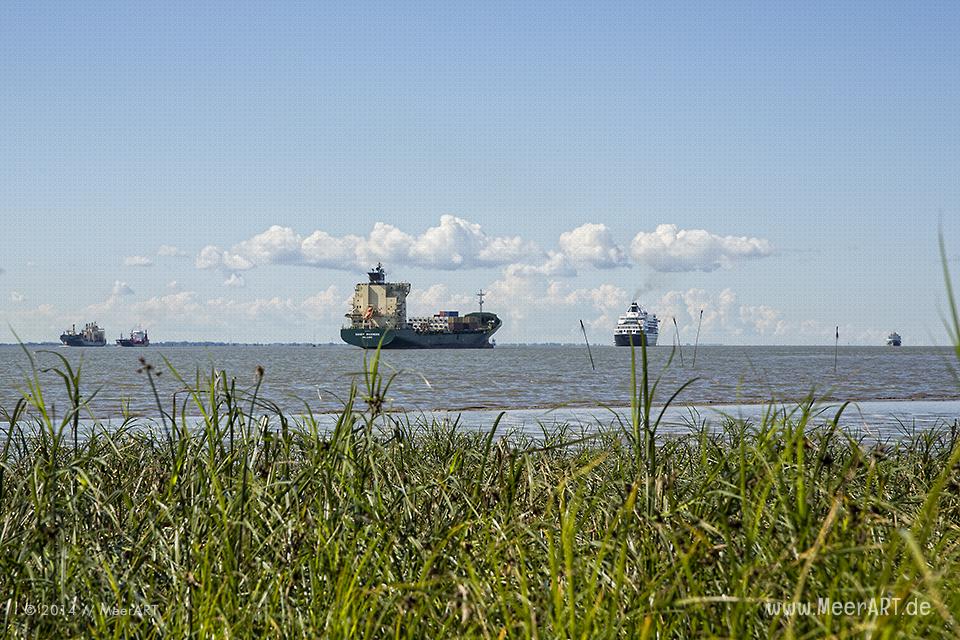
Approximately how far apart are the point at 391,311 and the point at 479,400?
82.3 metres

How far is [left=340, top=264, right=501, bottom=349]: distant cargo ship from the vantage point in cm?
10225

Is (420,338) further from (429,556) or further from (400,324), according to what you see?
(429,556)

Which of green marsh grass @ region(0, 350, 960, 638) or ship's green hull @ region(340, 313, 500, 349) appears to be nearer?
green marsh grass @ region(0, 350, 960, 638)

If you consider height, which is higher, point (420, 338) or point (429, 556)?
point (420, 338)

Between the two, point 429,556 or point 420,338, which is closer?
point 429,556

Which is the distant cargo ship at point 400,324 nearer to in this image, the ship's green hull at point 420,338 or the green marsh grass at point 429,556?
the ship's green hull at point 420,338

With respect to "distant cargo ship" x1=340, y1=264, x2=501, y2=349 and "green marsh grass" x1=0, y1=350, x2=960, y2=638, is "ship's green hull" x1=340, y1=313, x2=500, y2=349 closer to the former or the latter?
"distant cargo ship" x1=340, y1=264, x2=501, y2=349

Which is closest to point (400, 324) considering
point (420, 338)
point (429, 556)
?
point (420, 338)

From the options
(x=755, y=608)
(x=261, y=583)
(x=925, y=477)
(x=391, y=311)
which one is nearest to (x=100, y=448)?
(x=261, y=583)

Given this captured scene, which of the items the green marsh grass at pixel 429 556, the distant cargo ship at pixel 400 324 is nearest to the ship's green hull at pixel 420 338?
the distant cargo ship at pixel 400 324

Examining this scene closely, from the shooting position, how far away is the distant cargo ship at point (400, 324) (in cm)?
10225

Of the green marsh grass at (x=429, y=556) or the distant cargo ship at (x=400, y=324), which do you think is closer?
the green marsh grass at (x=429, y=556)

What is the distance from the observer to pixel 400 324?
104812 mm

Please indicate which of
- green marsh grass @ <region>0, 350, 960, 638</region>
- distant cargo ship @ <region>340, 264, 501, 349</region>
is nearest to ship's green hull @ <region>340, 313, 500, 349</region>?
distant cargo ship @ <region>340, 264, 501, 349</region>
